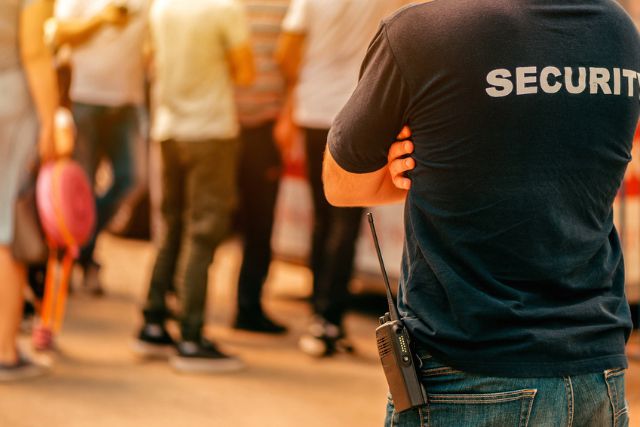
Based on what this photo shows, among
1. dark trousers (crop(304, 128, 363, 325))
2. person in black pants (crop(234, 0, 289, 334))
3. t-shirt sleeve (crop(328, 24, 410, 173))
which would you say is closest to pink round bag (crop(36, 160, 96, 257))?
person in black pants (crop(234, 0, 289, 334))

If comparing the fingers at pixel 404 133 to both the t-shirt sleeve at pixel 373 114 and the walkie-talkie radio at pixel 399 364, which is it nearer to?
the t-shirt sleeve at pixel 373 114

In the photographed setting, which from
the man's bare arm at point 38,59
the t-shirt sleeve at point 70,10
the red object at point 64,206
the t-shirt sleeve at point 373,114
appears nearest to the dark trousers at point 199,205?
the red object at point 64,206

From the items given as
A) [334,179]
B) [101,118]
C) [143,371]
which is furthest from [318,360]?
[334,179]

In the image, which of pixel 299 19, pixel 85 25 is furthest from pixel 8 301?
pixel 299 19

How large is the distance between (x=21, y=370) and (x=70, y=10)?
2209 millimetres

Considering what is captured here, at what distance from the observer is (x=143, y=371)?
539 cm

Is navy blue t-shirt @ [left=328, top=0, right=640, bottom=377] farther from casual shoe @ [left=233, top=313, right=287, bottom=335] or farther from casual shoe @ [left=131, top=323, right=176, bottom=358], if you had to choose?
casual shoe @ [left=233, top=313, right=287, bottom=335]

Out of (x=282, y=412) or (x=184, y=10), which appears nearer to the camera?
(x=282, y=412)

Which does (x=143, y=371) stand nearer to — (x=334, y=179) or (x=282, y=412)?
(x=282, y=412)

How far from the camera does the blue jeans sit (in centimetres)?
193

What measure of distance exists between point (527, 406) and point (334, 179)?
1.88 ft

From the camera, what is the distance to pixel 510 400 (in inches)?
75.9

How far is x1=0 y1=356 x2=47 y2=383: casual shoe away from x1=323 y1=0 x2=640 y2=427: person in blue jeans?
3.37m

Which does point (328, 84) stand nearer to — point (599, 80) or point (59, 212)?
point (59, 212)
